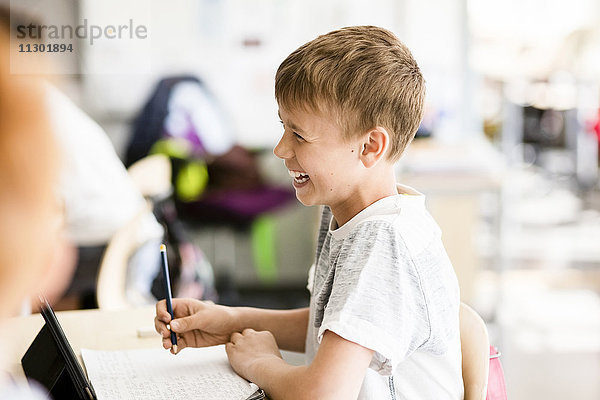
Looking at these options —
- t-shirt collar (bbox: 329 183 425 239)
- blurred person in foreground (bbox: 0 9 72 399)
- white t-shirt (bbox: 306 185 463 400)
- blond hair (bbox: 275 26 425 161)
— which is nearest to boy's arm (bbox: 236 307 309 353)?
white t-shirt (bbox: 306 185 463 400)

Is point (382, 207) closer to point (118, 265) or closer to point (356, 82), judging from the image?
point (356, 82)

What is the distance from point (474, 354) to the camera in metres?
1.07

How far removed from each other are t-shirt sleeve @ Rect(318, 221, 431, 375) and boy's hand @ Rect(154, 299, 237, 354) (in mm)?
259

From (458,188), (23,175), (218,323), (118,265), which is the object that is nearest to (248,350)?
(218,323)

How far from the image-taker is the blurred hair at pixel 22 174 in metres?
0.42

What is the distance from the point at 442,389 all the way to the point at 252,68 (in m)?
3.13

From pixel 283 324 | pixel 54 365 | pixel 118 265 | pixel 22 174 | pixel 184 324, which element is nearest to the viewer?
pixel 22 174

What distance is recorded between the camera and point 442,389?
1031 mm

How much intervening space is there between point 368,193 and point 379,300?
0.66ft

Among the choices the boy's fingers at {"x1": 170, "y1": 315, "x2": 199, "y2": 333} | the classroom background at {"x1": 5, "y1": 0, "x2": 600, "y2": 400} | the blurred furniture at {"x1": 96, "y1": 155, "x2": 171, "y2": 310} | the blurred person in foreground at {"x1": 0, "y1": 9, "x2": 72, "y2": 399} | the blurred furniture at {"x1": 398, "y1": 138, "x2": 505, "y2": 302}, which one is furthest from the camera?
the classroom background at {"x1": 5, "y1": 0, "x2": 600, "y2": 400}

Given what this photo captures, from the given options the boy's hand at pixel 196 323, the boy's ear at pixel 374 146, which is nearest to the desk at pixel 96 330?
the boy's hand at pixel 196 323

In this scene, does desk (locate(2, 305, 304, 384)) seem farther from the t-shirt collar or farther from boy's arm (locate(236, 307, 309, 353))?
the t-shirt collar

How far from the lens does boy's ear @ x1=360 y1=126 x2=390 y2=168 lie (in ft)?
3.34

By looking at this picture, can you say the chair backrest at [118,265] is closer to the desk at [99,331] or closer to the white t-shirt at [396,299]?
the desk at [99,331]
